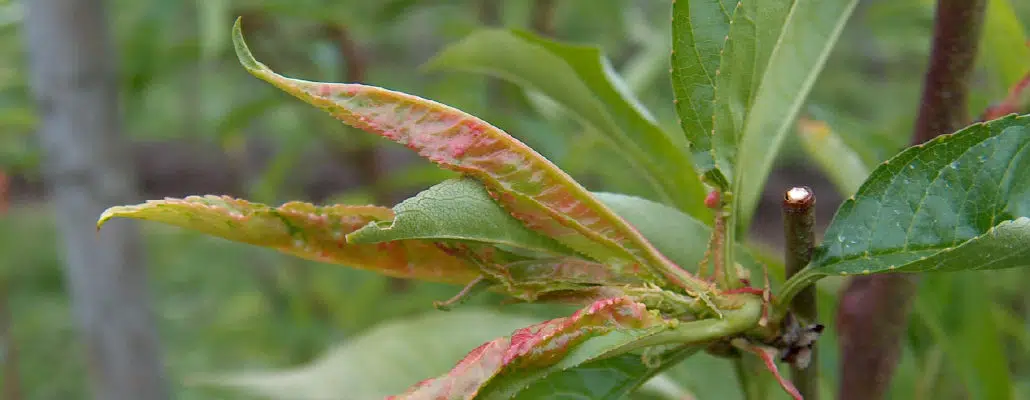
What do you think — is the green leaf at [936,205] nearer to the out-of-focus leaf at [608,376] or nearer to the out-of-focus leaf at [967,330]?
the out-of-focus leaf at [608,376]

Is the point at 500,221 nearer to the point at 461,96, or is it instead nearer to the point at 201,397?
the point at 461,96

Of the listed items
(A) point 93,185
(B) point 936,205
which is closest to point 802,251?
(B) point 936,205

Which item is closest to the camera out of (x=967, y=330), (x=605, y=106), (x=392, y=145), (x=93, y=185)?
(x=605, y=106)

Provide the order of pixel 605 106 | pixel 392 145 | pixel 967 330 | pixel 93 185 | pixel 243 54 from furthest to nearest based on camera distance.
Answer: pixel 392 145 → pixel 93 185 → pixel 967 330 → pixel 605 106 → pixel 243 54

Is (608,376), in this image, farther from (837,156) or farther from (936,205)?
(837,156)

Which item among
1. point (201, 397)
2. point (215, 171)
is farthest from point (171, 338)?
point (215, 171)

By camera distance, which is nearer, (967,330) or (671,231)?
(671,231)

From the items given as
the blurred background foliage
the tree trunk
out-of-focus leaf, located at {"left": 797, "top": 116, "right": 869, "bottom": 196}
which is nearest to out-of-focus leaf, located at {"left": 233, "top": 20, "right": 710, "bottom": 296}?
the blurred background foliage

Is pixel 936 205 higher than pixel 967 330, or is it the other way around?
pixel 936 205
